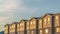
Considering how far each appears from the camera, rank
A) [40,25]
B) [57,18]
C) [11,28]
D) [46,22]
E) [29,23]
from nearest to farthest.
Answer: [57,18]
[46,22]
[40,25]
[29,23]
[11,28]

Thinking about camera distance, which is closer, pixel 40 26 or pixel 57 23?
pixel 57 23

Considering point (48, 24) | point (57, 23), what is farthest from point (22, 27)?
point (57, 23)

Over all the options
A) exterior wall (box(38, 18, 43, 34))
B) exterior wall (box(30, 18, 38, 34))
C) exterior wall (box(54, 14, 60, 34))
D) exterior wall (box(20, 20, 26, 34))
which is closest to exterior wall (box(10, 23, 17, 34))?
exterior wall (box(20, 20, 26, 34))

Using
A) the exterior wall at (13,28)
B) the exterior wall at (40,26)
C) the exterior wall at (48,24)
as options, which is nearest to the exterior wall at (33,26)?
the exterior wall at (40,26)

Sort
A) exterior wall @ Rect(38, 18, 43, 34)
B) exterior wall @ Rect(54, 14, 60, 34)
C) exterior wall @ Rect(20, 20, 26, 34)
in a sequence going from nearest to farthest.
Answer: exterior wall @ Rect(54, 14, 60, 34) < exterior wall @ Rect(38, 18, 43, 34) < exterior wall @ Rect(20, 20, 26, 34)

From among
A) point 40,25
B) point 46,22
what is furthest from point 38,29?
point 46,22

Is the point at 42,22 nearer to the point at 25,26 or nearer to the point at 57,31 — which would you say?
the point at 57,31

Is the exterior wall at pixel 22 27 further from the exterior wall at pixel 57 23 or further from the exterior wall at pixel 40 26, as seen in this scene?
the exterior wall at pixel 57 23

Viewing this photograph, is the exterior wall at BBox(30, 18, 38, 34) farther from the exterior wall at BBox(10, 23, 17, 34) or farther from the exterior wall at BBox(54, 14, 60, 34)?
the exterior wall at BBox(10, 23, 17, 34)

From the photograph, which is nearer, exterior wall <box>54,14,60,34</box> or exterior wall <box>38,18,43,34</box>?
exterior wall <box>54,14,60,34</box>

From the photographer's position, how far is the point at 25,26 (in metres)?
75.2

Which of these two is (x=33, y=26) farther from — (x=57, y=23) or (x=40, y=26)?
(x=57, y=23)

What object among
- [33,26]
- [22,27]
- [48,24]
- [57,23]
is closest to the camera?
[57,23]

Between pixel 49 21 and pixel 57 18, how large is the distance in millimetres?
3788
